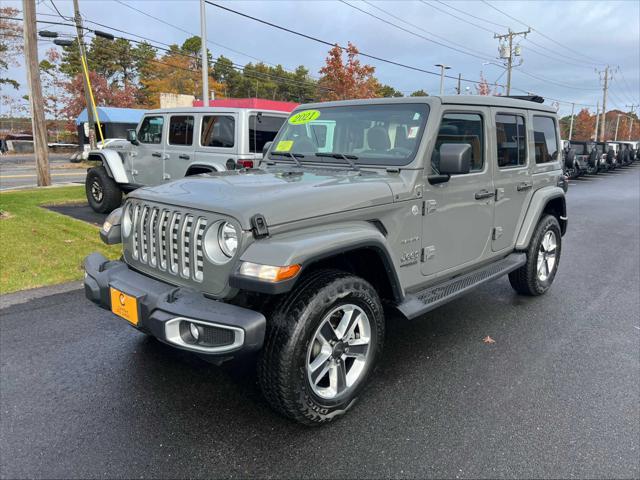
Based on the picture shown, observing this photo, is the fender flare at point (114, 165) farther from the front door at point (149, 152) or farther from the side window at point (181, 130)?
the side window at point (181, 130)

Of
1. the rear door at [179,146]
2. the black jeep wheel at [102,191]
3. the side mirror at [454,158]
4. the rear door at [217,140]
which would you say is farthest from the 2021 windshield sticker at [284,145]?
the black jeep wheel at [102,191]

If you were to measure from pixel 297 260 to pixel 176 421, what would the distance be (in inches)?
49.9

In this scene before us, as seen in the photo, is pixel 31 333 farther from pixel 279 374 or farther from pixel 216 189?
pixel 279 374

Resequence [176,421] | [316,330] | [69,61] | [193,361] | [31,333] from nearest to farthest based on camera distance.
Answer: [316,330], [176,421], [193,361], [31,333], [69,61]

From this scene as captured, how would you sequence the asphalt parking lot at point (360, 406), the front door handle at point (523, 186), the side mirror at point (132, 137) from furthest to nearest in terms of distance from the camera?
the side mirror at point (132, 137), the front door handle at point (523, 186), the asphalt parking lot at point (360, 406)

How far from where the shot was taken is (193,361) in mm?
3473

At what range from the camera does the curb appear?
4.59 m

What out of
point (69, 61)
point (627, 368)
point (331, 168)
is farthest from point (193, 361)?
point (69, 61)

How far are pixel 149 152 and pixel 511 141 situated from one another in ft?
22.5

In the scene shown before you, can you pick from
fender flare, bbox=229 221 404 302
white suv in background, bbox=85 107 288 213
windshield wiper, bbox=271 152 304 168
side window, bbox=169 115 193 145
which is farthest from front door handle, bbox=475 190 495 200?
side window, bbox=169 115 193 145

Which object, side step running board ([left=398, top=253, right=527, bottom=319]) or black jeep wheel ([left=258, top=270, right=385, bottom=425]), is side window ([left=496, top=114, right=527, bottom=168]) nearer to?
side step running board ([left=398, top=253, right=527, bottom=319])

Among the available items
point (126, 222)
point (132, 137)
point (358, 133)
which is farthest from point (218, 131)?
point (126, 222)

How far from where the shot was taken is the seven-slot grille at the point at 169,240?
2.61 meters

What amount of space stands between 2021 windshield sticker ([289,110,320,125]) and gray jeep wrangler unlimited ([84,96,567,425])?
0.02 m
